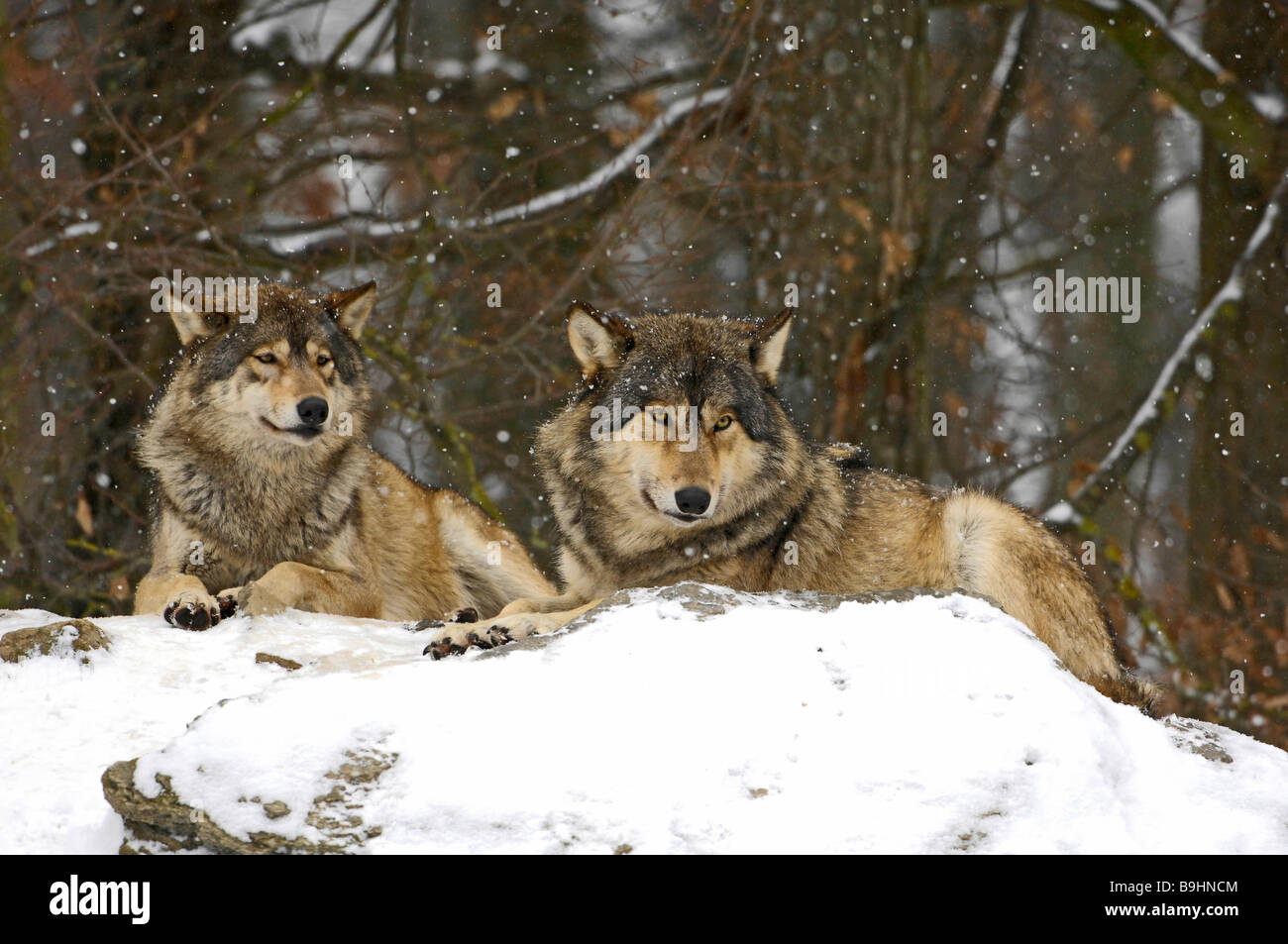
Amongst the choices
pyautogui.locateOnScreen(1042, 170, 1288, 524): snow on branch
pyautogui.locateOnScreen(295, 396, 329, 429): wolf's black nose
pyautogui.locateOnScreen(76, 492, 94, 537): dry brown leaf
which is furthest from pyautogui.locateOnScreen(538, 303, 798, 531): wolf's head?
pyautogui.locateOnScreen(1042, 170, 1288, 524): snow on branch

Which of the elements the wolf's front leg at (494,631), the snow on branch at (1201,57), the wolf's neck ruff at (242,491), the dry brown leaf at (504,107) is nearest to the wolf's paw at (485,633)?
the wolf's front leg at (494,631)

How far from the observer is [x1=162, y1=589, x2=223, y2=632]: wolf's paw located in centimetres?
518

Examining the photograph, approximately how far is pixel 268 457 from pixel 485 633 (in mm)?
2292

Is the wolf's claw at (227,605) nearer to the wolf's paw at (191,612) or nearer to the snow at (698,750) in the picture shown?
the wolf's paw at (191,612)

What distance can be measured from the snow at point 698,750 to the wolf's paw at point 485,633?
394mm

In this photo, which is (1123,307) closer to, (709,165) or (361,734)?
(709,165)

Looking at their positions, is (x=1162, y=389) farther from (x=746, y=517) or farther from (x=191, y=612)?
(x=191, y=612)

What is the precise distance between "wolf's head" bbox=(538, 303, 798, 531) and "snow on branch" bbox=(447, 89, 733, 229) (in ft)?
12.9

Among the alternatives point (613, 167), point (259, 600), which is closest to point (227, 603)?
point (259, 600)

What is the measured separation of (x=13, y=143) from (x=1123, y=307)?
1001 cm

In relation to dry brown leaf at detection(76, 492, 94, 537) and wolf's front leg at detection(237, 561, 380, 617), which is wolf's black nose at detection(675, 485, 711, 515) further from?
dry brown leaf at detection(76, 492, 94, 537)

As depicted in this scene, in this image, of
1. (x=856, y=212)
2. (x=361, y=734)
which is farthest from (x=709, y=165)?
(x=361, y=734)

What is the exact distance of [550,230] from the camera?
367 inches

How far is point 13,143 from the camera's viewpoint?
910 cm
